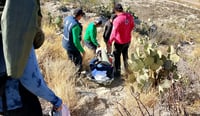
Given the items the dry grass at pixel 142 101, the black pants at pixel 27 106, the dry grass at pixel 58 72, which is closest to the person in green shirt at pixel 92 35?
the dry grass at pixel 58 72

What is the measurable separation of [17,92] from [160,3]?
1941cm

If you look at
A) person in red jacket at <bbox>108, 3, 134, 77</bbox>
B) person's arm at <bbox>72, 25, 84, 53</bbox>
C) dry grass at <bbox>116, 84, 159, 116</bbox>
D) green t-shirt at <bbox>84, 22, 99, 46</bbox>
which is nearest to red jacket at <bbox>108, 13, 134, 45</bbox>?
person in red jacket at <bbox>108, 3, 134, 77</bbox>

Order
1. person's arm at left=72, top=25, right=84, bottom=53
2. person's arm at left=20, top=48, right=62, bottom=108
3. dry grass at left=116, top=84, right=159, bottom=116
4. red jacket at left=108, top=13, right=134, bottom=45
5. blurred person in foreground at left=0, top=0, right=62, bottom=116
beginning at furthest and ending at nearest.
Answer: red jacket at left=108, top=13, right=134, bottom=45, person's arm at left=72, top=25, right=84, bottom=53, dry grass at left=116, top=84, right=159, bottom=116, person's arm at left=20, top=48, right=62, bottom=108, blurred person in foreground at left=0, top=0, right=62, bottom=116

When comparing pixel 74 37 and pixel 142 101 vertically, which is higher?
pixel 74 37

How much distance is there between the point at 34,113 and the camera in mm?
3076

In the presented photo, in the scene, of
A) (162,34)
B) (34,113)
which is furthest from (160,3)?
(34,113)

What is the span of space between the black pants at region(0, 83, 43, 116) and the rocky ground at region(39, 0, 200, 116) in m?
1.71

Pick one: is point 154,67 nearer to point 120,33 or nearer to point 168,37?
point 120,33

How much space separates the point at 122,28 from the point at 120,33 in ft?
0.37

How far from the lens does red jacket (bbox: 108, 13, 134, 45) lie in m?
7.52

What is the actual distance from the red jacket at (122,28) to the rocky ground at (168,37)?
0.94 m

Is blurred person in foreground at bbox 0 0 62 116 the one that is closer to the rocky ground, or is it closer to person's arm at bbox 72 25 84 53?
the rocky ground

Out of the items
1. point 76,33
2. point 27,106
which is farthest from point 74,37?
point 27,106

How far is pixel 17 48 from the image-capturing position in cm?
244
